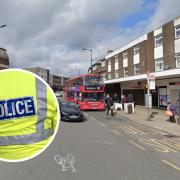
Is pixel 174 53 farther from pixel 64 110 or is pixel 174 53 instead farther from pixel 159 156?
pixel 159 156

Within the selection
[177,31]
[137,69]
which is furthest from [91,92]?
[137,69]

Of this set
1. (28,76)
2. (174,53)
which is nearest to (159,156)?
(28,76)

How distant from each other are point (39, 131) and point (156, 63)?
33823mm

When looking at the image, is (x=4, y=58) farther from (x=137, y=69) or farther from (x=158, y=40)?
(x=158, y=40)

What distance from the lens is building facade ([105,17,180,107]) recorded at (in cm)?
3047

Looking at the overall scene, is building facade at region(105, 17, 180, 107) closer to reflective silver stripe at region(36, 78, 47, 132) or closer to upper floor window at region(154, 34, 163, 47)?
upper floor window at region(154, 34, 163, 47)

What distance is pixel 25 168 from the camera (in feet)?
25.2

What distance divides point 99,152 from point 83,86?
22.6 m

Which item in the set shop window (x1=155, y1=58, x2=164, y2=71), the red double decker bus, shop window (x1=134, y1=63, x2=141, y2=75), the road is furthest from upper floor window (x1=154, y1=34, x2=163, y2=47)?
the road

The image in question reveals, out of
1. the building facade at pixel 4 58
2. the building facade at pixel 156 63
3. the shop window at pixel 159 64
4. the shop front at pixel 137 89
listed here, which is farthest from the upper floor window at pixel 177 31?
the building facade at pixel 4 58

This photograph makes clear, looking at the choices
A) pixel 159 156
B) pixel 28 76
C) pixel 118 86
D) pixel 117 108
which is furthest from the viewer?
pixel 118 86

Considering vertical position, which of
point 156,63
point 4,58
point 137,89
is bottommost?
point 137,89

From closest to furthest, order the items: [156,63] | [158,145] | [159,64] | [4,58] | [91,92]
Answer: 1. [158,145]
2. [91,92]
3. [159,64]
4. [156,63]
5. [4,58]

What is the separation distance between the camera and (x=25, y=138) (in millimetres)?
1997
